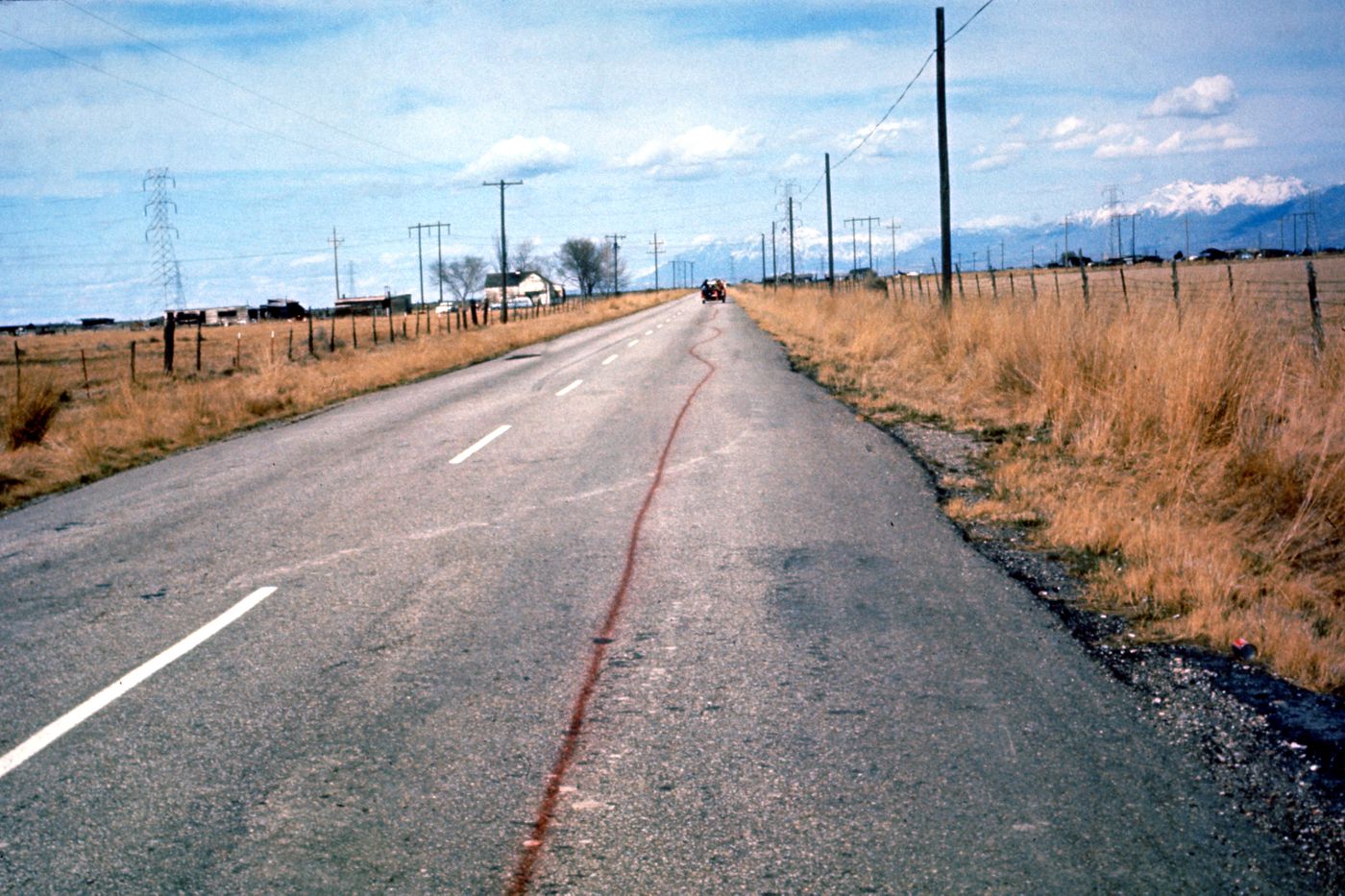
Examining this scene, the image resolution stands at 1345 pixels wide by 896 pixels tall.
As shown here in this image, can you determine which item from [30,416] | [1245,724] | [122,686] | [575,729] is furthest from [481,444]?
[1245,724]

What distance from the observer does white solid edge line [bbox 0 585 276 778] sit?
438 centimetres

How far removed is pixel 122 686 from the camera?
5094 millimetres

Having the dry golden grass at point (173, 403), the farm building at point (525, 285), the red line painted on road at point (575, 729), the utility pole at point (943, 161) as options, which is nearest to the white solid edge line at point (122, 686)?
the red line painted on road at point (575, 729)

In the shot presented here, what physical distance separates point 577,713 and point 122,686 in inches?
89.7

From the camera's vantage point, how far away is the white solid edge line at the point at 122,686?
4381 mm

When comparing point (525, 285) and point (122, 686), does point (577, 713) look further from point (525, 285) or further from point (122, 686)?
point (525, 285)

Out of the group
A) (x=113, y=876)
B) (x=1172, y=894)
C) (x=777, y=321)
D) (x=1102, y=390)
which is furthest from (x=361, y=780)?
(x=777, y=321)

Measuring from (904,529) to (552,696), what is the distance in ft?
12.9

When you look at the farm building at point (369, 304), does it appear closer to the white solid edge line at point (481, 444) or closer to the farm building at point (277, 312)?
the farm building at point (277, 312)

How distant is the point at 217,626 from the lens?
19.6 feet

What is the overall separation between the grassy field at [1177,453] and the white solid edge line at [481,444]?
16.4ft

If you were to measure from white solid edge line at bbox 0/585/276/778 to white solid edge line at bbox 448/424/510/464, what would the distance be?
4923 millimetres

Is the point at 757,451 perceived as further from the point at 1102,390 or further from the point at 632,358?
the point at 632,358

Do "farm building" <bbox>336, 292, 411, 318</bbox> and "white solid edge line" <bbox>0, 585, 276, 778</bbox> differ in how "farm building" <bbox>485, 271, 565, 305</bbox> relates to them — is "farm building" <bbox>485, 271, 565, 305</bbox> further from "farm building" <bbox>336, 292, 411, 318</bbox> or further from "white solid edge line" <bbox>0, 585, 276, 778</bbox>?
"white solid edge line" <bbox>0, 585, 276, 778</bbox>
